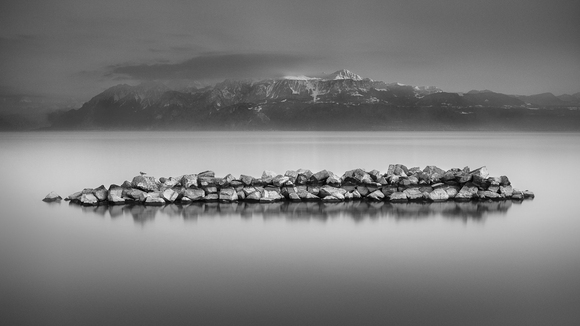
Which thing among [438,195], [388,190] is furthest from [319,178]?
[438,195]

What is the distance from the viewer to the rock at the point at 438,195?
1559cm

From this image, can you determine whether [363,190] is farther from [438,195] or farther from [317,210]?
[317,210]

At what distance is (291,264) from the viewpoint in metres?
8.77

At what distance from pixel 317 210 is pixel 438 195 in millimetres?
4458

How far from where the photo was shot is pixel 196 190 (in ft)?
50.6

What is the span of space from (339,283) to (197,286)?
7.51 feet

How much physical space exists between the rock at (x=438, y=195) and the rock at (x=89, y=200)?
1092 cm

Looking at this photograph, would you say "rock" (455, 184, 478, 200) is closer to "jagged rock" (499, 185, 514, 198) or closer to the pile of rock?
the pile of rock

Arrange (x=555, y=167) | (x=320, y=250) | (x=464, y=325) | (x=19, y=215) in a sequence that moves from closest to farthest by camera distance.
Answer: (x=464, y=325) → (x=320, y=250) → (x=19, y=215) → (x=555, y=167)

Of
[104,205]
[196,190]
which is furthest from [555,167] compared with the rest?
[104,205]

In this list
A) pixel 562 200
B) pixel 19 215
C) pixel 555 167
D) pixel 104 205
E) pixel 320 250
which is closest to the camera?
pixel 320 250

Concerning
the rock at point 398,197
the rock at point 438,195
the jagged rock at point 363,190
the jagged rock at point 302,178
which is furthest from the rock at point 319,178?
the rock at point 438,195

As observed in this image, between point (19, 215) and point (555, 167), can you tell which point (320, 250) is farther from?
point (555, 167)

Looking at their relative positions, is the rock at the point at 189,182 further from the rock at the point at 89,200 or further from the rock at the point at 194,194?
the rock at the point at 89,200
